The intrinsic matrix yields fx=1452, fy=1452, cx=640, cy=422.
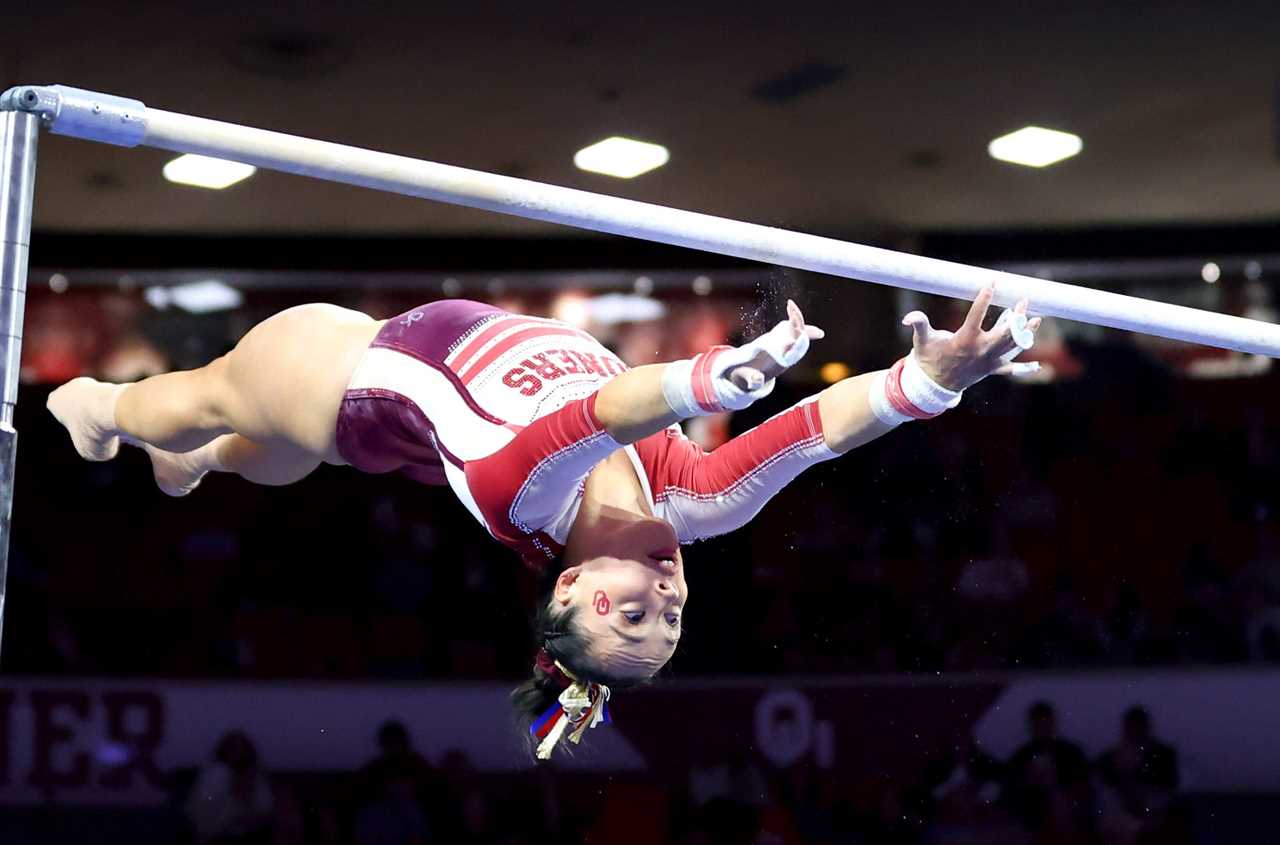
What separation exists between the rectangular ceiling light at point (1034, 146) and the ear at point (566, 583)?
4023mm

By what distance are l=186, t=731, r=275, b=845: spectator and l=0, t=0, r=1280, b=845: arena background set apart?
3 cm

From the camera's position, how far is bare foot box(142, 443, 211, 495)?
113 inches

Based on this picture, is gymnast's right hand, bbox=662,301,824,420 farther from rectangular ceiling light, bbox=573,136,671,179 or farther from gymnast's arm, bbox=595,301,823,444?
rectangular ceiling light, bbox=573,136,671,179

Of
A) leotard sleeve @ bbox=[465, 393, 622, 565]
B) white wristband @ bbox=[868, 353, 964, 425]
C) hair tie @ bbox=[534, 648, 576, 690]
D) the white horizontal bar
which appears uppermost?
the white horizontal bar

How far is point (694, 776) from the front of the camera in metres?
4.87

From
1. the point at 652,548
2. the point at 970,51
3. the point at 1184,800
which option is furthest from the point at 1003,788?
the point at 652,548

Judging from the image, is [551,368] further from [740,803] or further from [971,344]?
[740,803]

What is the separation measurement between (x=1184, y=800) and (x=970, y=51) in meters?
2.66

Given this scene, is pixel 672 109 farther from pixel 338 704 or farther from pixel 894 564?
pixel 338 704

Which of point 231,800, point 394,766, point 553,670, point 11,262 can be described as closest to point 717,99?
point 394,766

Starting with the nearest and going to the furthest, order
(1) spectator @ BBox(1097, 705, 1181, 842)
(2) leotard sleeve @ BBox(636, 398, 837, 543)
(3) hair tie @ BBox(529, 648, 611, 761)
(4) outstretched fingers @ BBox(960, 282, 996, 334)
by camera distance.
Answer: (4) outstretched fingers @ BBox(960, 282, 996, 334)
(2) leotard sleeve @ BBox(636, 398, 837, 543)
(3) hair tie @ BBox(529, 648, 611, 761)
(1) spectator @ BBox(1097, 705, 1181, 842)

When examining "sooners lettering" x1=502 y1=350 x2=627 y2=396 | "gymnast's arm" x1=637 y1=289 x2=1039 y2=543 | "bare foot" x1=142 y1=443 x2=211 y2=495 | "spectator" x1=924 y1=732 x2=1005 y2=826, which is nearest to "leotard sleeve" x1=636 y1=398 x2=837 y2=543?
"gymnast's arm" x1=637 y1=289 x2=1039 y2=543

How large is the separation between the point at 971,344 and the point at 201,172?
170 inches

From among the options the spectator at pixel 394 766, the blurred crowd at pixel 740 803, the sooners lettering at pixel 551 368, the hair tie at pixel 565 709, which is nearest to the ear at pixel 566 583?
the hair tie at pixel 565 709
